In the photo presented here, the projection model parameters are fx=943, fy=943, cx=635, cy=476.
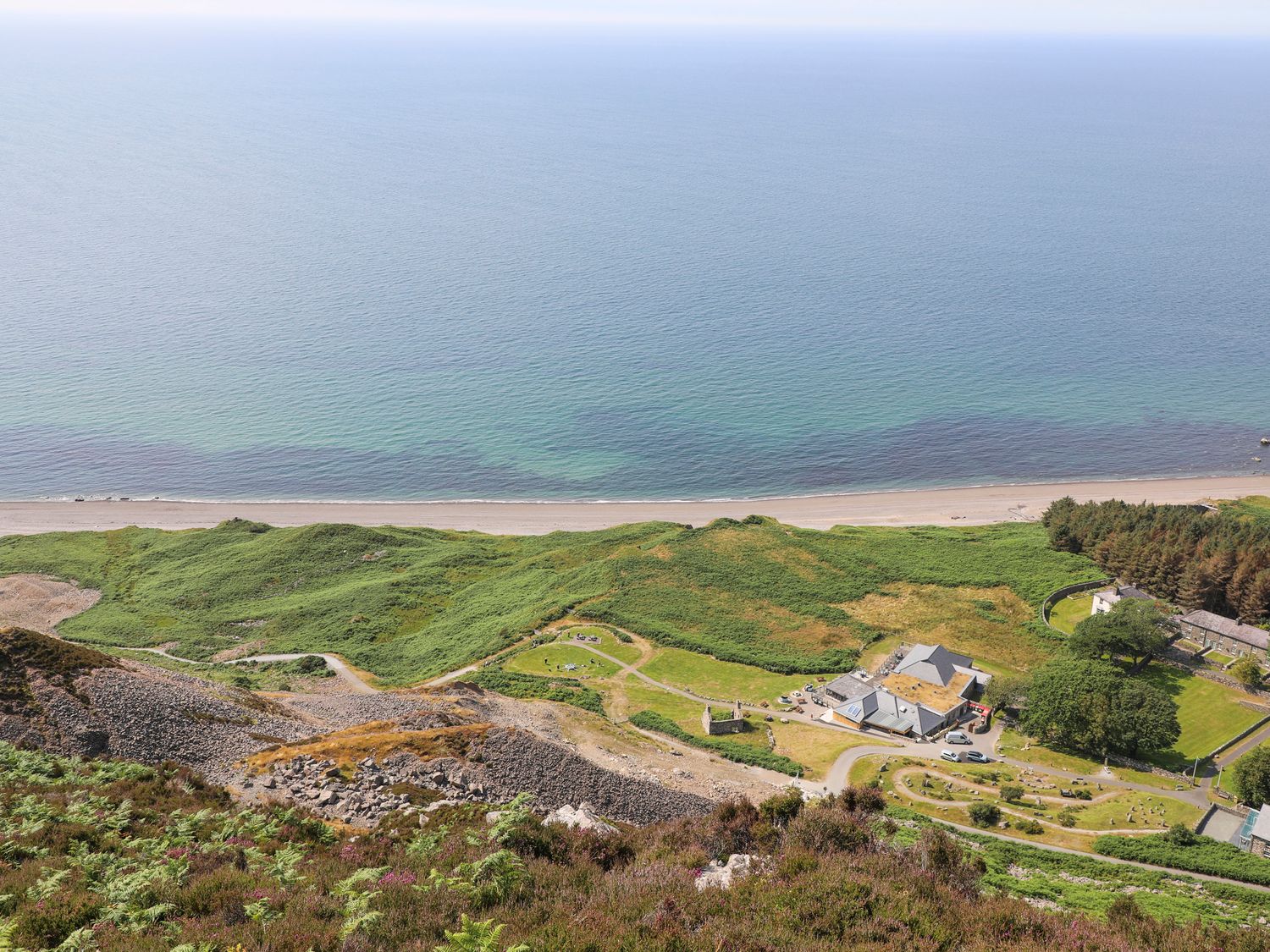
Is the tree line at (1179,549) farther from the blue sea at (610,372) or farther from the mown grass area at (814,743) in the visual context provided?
the mown grass area at (814,743)

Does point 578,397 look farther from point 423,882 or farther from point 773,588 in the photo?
point 423,882

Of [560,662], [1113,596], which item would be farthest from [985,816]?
[1113,596]

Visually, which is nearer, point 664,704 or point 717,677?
point 664,704

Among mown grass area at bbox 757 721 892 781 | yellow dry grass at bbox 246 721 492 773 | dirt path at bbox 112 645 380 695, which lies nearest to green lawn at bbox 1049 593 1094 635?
mown grass area at bbox 757 721 892 781

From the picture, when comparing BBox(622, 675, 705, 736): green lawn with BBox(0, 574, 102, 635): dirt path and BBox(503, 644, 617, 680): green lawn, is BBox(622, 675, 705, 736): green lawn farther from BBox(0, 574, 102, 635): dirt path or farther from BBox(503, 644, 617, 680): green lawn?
BBox(0, 574, 102, 635): dirt path

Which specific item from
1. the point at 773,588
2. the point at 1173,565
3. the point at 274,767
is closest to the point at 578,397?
the point at 773,588

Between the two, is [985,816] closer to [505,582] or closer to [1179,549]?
[1179,549]
